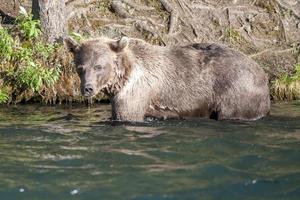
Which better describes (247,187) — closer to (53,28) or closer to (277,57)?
(53,28)

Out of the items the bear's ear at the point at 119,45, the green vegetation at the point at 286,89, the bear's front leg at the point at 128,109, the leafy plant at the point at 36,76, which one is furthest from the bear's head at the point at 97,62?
the green vegetation at the point at 286,89

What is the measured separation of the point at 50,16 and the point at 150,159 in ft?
20.5

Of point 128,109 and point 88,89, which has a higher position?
point 88,89

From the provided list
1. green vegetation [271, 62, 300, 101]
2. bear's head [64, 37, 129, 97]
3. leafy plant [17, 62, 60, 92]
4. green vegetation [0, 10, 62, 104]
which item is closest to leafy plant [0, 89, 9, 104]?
green vegetation [0, 10, 62, 104]

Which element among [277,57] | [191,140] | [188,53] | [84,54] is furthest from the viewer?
[277,57]

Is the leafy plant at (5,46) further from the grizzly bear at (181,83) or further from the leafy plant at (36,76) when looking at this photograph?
the grizzly bear at (181,83)

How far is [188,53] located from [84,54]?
1.81 m

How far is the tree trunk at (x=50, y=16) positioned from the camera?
13625mm

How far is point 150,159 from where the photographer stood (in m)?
8.24

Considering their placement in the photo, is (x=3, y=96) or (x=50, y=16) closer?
(x=3, y=96)

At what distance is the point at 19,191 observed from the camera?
6.98 m

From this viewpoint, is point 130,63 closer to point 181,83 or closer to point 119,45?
point 119,45

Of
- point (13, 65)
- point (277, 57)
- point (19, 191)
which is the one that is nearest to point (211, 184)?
point (19, 191)

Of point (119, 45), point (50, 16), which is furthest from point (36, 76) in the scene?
point (119, 45)
